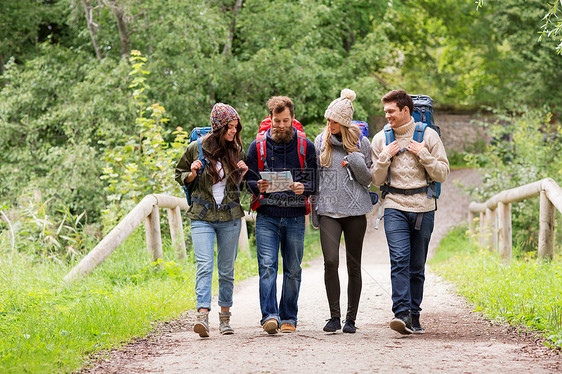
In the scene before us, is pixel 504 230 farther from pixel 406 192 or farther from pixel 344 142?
pixel 344 142

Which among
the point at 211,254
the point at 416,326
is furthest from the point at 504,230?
the point at 211,254

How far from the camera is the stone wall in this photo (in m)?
29.6

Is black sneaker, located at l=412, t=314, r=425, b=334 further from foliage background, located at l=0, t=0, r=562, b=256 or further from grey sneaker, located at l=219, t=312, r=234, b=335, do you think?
foliage background, located at l=0, t=0, r=562, b=256

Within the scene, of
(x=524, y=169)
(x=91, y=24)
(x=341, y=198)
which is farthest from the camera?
(x=91, y=24)

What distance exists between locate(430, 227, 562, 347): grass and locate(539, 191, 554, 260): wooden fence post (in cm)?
15

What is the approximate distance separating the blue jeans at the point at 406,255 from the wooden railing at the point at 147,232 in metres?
2.99

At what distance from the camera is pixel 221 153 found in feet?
18.4

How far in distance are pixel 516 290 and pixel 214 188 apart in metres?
3.19

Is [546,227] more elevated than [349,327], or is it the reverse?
[546,227]

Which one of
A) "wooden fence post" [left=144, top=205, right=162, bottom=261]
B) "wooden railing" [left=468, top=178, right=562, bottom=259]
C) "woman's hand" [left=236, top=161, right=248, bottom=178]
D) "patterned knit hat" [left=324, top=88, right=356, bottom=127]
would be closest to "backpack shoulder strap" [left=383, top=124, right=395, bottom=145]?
"patterned knit hat" [left=324, top=88, right=356, bottom=127]

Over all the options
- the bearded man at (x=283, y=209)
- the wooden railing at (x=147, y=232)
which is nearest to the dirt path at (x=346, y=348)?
the bearded man at (x=283, y=209)

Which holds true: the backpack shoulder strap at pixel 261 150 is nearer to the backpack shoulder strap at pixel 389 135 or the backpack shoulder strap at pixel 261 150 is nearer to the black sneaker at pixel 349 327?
the backpack shoulder strap at pixel 389 135

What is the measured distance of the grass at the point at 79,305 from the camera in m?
4.43

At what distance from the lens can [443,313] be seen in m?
6.65
